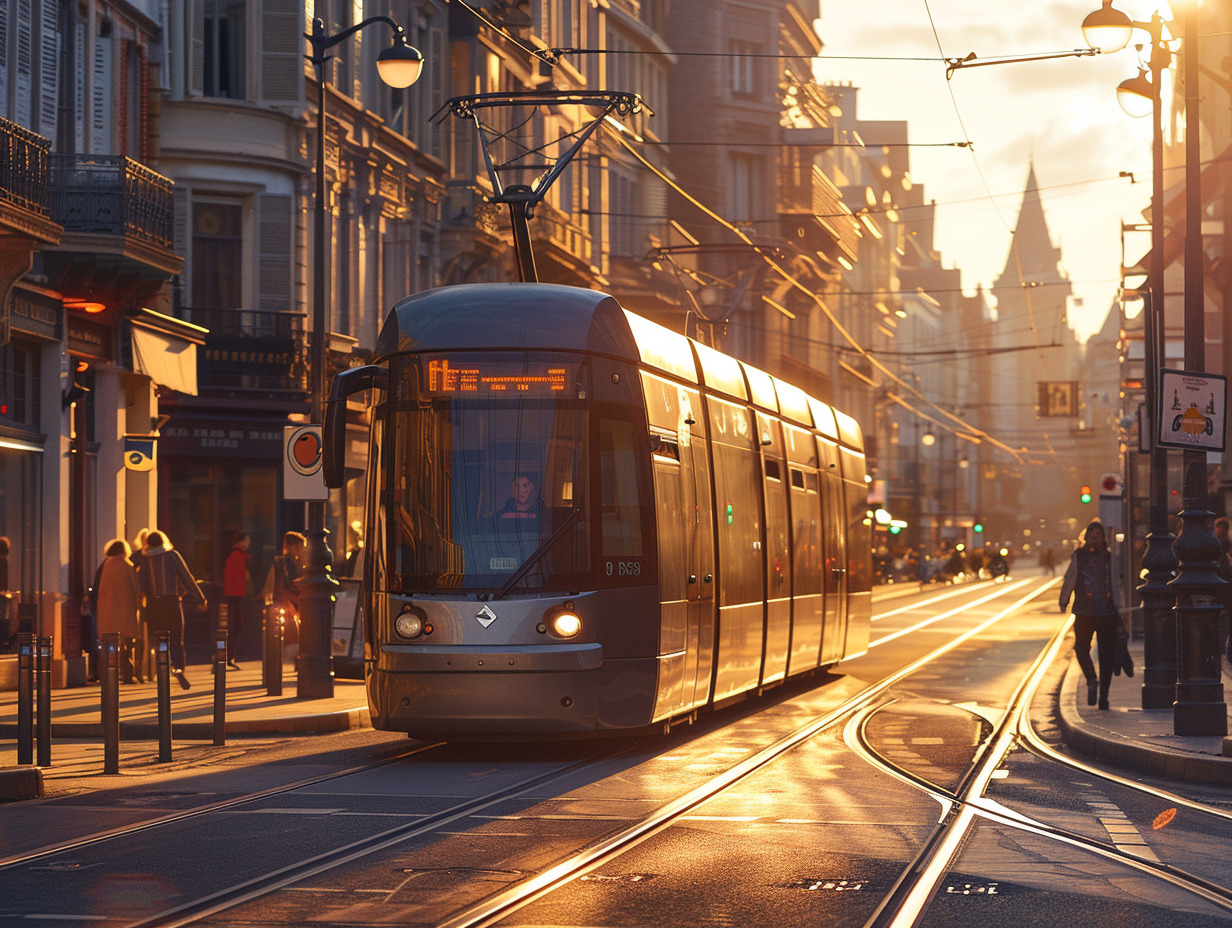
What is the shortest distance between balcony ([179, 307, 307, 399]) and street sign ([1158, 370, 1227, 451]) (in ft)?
55.7

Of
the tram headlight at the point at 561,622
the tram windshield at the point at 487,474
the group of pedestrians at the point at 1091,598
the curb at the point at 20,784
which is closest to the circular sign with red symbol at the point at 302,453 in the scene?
the tram windshield at the point at 487,474

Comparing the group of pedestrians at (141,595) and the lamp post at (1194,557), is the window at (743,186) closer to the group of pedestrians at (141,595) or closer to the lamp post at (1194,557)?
the group of pedestrians at (141,595)

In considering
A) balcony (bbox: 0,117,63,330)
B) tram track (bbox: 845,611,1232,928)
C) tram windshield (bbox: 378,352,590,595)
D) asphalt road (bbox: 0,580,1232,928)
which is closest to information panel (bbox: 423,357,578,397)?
tram windshield (bbox: 378,352,590,595)

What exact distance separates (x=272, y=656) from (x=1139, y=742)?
9.06 meters

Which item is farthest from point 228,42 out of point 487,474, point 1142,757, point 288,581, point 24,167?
point 1142,757

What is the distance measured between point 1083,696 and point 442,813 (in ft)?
36.1

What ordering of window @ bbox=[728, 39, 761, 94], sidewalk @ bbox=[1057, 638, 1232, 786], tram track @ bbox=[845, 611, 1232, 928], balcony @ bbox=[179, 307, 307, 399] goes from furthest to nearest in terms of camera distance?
1. window @ bbox=[728, 39, 761, 94]
2. balcony @ bbox=[179, 307, 307, 399]
3. sidewalk @ bbox=[1057, 638, 1232, 786]
4. tram track @ bbox=[845, 611, 1232, 928]

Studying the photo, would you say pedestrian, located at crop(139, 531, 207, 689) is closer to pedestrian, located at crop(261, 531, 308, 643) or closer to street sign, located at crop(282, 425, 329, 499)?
pedestrian, located at crop(261, 531, 308, 643)

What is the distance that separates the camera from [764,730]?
56.2 ft

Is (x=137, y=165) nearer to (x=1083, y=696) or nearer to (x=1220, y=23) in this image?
(x=1083, y=696)

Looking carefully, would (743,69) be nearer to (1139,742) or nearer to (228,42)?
(228,42)

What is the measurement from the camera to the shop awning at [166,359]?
86.3 feet

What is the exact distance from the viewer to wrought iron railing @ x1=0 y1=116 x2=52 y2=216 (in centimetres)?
2038

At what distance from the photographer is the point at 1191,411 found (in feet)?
52.7
